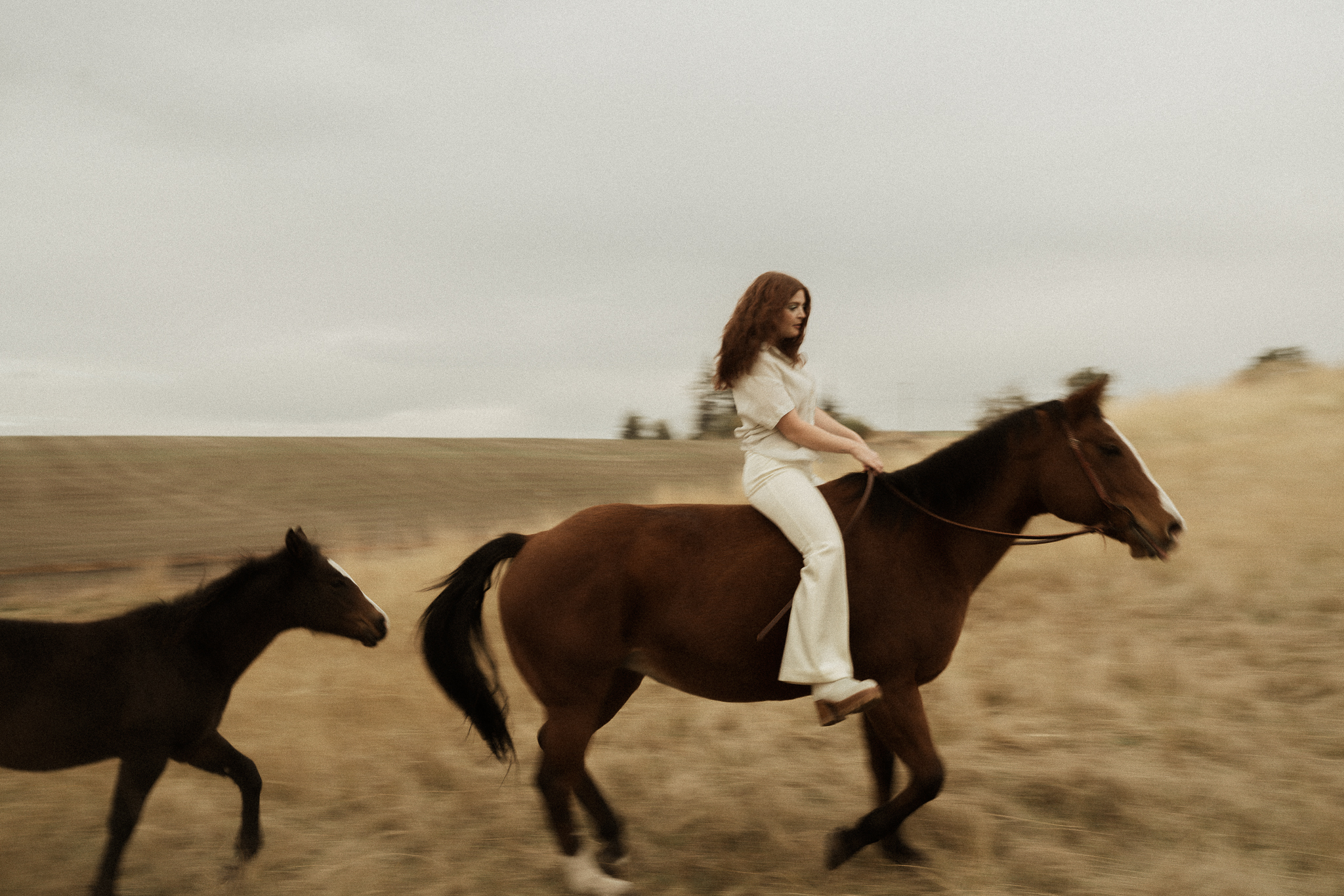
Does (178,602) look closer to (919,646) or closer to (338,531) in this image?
(919,646)

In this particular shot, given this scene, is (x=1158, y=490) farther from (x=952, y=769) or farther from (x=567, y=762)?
(x=567, y=762)

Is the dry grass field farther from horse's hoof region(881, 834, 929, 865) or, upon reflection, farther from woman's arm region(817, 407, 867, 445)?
woman's arm region(817, 407, 867, 445)

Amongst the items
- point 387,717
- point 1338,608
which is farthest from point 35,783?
point 1338,608

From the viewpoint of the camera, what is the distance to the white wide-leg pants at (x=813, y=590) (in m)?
3.63

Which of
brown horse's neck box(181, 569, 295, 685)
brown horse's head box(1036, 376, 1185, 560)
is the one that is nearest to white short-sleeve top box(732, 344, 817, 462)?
brown horse's head box(1036, 376, 1185, 560)

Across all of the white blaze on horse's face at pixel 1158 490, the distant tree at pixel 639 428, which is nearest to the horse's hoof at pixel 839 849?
the white blaze on horse's face at pixel 1158 490

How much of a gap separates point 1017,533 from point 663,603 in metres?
1.72

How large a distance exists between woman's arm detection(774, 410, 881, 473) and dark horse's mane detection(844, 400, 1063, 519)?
0.25 m

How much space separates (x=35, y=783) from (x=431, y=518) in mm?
12549

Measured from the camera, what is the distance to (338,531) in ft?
53.9

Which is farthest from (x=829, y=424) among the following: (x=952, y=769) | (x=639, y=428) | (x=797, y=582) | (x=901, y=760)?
(x=639, y=428)

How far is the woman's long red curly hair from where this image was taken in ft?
12.9

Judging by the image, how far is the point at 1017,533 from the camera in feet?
13.4

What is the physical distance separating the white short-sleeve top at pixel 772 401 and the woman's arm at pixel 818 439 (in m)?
0.04
